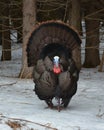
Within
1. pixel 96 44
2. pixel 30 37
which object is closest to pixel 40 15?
pixel 96 44

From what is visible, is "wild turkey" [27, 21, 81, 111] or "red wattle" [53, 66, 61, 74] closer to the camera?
"red wattle" [53, 66, 61, 74]

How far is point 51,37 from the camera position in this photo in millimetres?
7031

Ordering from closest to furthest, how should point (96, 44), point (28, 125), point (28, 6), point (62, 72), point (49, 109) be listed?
1. point (28, 125)
2. point (62, 72)
3. point (49, 109)
4. point (28, 6)
5. point (96, 44)

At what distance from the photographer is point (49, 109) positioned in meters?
6.99

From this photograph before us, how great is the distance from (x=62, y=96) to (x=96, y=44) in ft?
31.7

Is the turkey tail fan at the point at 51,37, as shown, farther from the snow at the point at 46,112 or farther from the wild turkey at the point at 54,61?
the snow at the point at 46,112

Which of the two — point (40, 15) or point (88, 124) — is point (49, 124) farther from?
point (40, 15)

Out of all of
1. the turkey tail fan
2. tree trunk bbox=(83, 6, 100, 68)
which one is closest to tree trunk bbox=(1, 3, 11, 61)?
tree trunk bbox=(83, 6, 100, 68)

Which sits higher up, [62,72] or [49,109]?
[62,72]

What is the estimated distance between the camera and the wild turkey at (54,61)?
6555 millimetres

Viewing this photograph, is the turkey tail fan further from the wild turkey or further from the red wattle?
the red wattle

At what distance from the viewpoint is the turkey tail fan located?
7043 mm

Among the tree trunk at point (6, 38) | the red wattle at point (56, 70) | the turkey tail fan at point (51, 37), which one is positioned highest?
the turkey tail fan at point (51, 37)

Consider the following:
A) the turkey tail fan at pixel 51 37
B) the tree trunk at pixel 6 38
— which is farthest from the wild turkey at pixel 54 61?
the tree trunk at pixel 6 38
